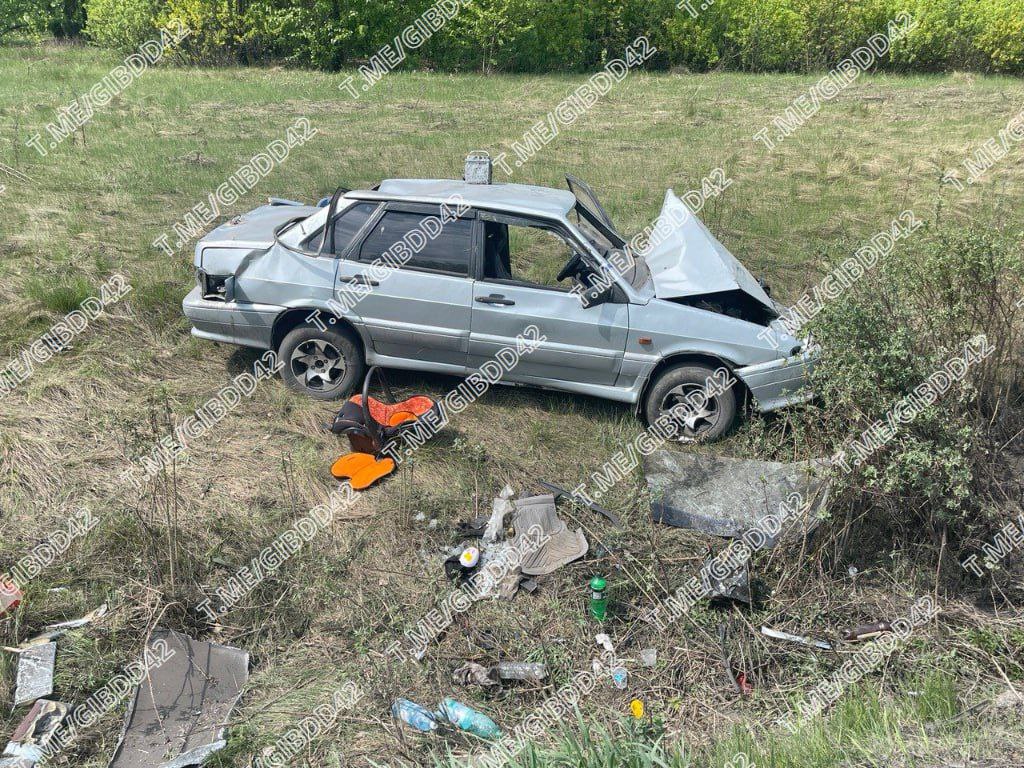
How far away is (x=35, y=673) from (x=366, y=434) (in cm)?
251

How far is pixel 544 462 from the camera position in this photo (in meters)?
6.30

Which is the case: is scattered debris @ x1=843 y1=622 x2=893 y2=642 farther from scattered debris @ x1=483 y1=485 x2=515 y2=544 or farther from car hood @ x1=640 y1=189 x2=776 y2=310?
car hood @ x1=640 y1=189 x2=776 y2=310

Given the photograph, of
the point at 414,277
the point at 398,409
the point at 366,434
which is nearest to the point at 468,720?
the point at 366,434

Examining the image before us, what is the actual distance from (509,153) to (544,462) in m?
8.86

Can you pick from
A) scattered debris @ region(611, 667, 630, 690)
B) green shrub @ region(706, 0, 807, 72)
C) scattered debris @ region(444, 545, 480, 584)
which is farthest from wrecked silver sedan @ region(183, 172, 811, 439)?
green shrub @ region(706, 0, 807, 72)

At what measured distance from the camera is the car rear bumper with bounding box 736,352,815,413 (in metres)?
6.17

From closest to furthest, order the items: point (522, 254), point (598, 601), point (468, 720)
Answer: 1. point (468, 720)
2. point (598, 601)
3. point (522, 254)

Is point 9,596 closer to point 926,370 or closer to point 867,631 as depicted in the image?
point 867,631

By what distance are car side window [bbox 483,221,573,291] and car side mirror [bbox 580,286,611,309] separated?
0.57 feet

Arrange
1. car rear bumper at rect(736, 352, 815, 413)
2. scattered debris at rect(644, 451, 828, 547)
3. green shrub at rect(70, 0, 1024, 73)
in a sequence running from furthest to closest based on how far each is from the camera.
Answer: green shrub at rect(70, 0, 1024, 73), car rear bumper at rect(736, 352, 815, 413), scattered debris at rect(644, 451, 828, 547)

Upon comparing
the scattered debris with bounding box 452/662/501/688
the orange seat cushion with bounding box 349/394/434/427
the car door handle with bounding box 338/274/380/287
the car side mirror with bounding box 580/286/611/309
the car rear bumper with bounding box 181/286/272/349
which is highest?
the car side mirror with bounding box 580/286/611/309

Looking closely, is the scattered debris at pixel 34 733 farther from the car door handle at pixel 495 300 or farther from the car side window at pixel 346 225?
the car door handle at pixel 495 300

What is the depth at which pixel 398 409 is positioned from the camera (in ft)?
21.4

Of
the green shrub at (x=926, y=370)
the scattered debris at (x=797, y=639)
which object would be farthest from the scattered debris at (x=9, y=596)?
the green shrub at (x=926, y=370)
